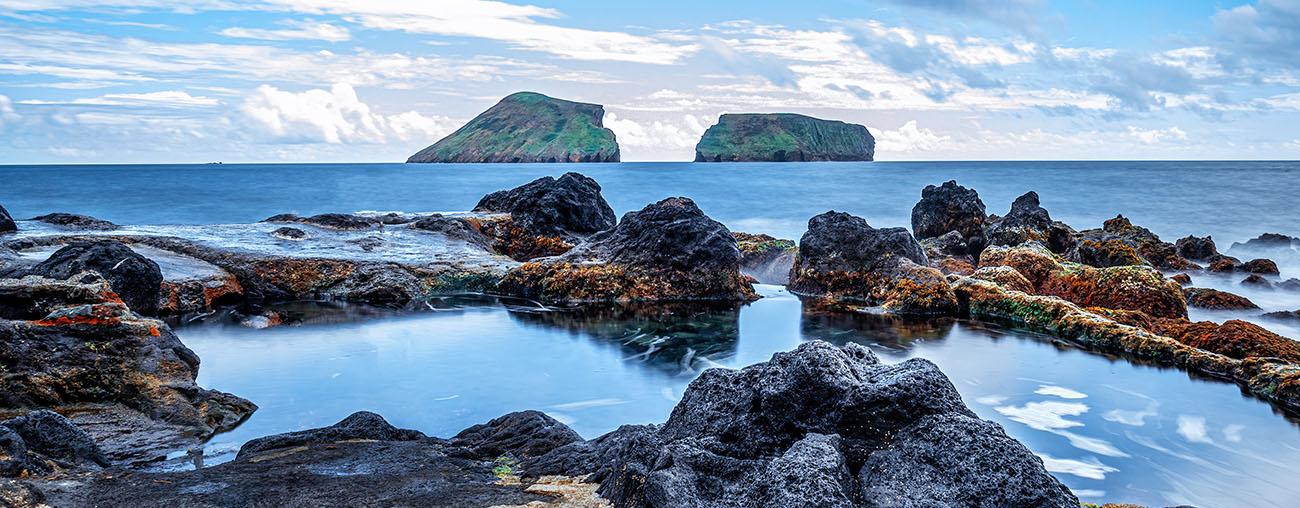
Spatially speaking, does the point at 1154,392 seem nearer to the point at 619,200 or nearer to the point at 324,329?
the point at 324,329

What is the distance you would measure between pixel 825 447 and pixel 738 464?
0.57 m

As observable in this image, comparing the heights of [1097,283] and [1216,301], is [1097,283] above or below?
above

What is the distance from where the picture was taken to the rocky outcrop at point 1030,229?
19.8 m

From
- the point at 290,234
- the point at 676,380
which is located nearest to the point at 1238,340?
the point at 676,380

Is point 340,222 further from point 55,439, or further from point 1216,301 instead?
point 1216,301

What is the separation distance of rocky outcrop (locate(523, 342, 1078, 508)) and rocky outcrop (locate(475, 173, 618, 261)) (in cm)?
1461

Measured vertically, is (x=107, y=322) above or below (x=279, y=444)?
above

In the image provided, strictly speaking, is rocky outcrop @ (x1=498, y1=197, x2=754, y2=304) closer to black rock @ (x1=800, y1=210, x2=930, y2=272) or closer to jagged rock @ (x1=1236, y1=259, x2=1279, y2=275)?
black rock @ (x1=800, y1=210, x2=930, y2=272)

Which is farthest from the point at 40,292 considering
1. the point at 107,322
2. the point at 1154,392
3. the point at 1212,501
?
the point at 1154,392

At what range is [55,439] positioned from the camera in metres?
5.93

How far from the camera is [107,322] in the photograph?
8070 mm

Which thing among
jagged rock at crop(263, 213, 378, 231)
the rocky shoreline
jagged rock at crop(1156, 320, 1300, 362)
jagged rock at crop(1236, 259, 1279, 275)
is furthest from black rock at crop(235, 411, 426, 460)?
jagged rock at crop(1236, 259, 1279, 275)

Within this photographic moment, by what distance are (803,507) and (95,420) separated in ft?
20.3

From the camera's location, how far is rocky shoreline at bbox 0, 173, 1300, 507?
175 inches
